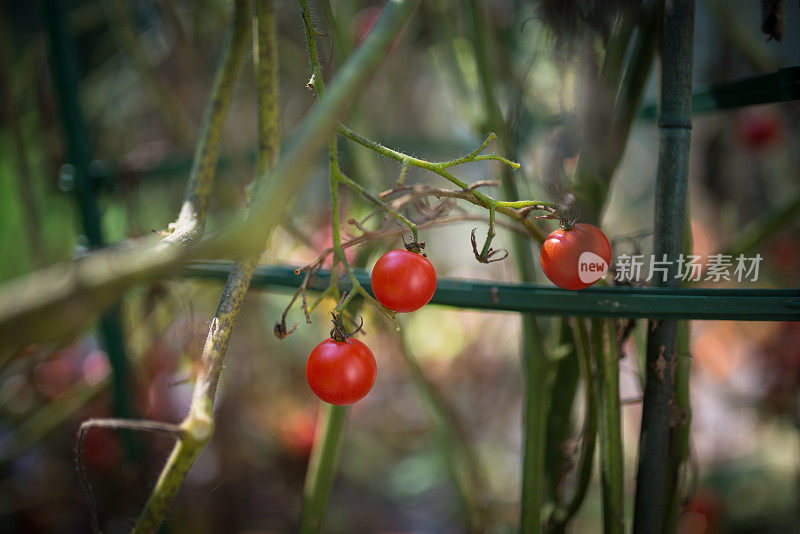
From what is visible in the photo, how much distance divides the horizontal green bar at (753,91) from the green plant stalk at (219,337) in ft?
1.24

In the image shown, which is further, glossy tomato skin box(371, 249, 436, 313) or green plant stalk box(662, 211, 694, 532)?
green plant stalk box(662, 211, 694, 532)

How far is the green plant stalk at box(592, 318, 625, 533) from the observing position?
1.45ft

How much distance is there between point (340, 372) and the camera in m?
0.36

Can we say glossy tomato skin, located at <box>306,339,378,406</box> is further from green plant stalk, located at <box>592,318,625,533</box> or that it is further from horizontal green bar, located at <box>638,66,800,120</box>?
horizontal green bar, located at <box>638,66,800,120</box>

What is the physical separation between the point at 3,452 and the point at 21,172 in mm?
438

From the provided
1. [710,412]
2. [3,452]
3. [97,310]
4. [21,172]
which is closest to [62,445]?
[3,452]

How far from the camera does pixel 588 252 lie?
0.37 m

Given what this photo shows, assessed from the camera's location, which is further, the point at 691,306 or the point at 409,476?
the point at 409,476

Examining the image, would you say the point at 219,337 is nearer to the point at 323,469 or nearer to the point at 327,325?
the point at 323,469

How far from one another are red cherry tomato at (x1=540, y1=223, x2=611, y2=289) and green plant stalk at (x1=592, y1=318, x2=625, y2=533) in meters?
0.08

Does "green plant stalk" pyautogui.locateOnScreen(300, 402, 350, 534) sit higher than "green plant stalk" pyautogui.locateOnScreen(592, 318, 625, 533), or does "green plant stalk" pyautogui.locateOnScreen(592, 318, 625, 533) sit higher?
"green plant stalk" pyautogui.locateOnScreen(592, 318, 625, 533)

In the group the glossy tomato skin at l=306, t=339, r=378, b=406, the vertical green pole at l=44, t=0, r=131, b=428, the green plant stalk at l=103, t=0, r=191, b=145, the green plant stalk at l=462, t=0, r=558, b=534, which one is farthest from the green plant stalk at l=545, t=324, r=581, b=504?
the green plant stalk at l=103, t=0, r=191, b=145

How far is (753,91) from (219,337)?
0.45 meters

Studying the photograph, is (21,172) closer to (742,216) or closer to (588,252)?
(588,252)
